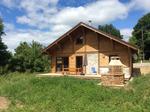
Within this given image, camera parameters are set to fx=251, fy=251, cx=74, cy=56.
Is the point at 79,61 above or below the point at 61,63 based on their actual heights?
above

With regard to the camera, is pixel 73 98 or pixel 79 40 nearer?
pixel 73 98

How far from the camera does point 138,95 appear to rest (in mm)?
15086

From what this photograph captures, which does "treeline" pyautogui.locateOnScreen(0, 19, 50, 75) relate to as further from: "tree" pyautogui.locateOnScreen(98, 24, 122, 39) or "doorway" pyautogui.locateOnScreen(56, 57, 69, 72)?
"tree" pyautogui.locateOnScreen(98, 24, 122, 39)

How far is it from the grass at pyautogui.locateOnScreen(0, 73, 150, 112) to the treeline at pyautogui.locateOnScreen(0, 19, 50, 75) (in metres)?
20.4

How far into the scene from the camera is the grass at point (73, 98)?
12914mm

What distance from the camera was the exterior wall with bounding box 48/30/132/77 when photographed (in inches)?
1005

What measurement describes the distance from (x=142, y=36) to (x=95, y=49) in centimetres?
4827

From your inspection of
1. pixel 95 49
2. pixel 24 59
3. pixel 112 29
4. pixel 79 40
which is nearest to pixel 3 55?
pixel 24 59

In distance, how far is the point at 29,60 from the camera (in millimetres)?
42625

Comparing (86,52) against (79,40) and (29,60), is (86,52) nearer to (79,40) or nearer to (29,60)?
(79,40)

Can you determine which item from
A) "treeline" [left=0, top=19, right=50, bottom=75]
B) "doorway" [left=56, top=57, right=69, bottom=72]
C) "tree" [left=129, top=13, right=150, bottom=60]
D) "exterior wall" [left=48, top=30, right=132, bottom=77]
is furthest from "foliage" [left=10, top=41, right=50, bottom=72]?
"tree" [left=129, top=13, right=150, bottom=60]

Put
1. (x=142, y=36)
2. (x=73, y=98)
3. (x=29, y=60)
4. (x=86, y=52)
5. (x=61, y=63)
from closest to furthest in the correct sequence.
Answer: (x=73, y=98)
(x=86, y=52)
(x=61, y=63)
(x=29, y=60)
(x=142, y=36)

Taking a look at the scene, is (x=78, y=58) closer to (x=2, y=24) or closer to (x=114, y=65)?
(x=114, y=65)

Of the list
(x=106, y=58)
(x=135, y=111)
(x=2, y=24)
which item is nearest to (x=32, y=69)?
(x=2, y=24)
